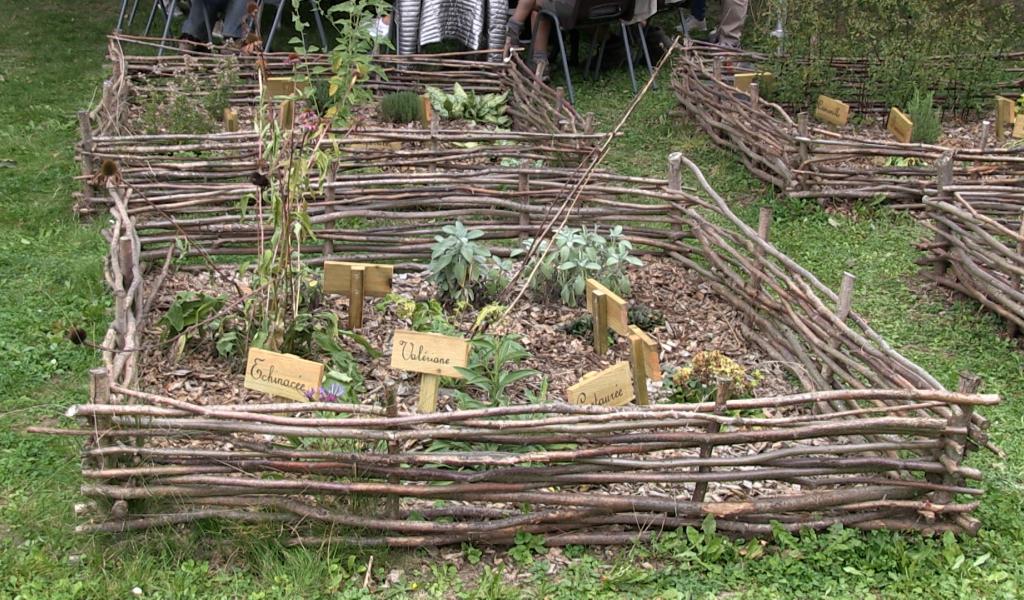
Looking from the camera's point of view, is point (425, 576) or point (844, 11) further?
point (844, 11)

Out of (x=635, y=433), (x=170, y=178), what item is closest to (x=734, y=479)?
(x=635, y=433)

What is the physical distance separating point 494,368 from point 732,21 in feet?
20.0

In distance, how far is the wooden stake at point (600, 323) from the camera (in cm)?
403

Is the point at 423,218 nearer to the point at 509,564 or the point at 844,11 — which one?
the point at 509,564

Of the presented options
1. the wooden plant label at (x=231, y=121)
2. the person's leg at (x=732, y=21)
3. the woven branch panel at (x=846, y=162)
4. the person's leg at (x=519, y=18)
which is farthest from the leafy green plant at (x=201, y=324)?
the person's leg at (x=732, y=21)

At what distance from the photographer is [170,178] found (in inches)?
209

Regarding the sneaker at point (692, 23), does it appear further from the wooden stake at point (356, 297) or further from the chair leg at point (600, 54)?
the wooden stake at point (356, 297)

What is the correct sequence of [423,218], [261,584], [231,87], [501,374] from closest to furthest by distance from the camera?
[261,584] < [501,374] < [423,218] < [231,87]

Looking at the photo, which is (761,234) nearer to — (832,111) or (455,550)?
(455,550)

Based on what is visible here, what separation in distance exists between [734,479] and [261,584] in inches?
53.7

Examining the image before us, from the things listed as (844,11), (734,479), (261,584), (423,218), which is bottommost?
(261,584)

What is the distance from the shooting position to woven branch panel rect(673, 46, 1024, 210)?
218 inches

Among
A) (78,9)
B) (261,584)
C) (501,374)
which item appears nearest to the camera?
(261,584)

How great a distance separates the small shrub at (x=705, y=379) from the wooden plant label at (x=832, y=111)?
Result: 3.29 meters
